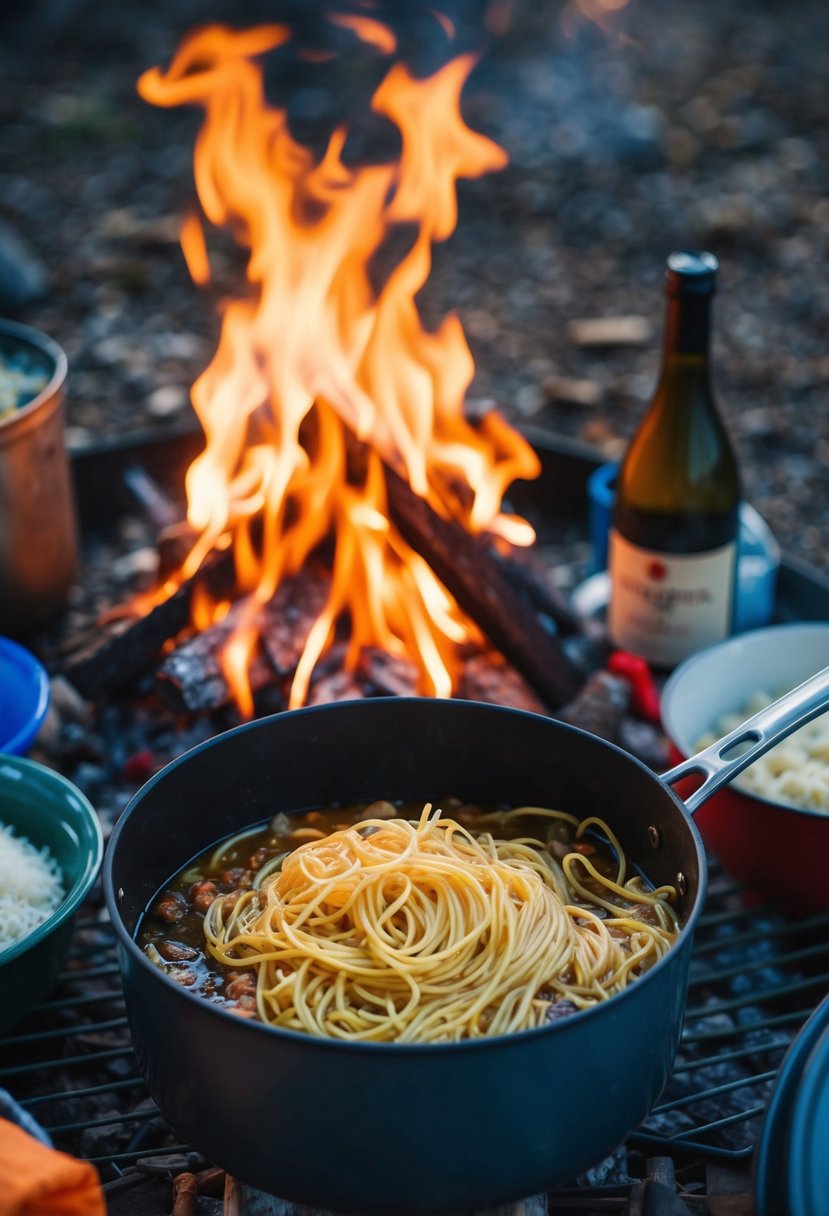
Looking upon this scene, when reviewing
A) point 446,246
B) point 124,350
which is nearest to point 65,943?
point 124,350

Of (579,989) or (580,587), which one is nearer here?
(579,989)

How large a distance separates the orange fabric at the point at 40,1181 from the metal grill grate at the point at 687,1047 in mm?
596

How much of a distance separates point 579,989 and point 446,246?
6994 mm

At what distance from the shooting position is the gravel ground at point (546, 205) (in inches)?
267

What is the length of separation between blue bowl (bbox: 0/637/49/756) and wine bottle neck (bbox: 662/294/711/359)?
2.12 m

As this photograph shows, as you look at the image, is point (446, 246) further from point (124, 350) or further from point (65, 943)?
point (65, 943)

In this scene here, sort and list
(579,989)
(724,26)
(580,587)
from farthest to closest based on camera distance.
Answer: (724,26) < (580,587) < (579,989)

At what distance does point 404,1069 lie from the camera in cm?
188

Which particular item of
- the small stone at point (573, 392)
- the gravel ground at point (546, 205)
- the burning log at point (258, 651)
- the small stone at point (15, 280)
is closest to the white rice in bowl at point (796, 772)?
the burning log at point (258, 651)

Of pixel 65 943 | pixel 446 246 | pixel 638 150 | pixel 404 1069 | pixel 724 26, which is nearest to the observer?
pixel 404 1069

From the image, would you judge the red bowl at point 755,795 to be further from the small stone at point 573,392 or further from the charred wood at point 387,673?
the small stone at point 573,392

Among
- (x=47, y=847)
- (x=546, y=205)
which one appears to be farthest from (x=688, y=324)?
(x=546, y=205)

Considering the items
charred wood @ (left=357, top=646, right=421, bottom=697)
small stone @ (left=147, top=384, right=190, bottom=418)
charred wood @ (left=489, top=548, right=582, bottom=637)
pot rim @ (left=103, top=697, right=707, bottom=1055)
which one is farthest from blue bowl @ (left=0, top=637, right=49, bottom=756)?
small stone @ (left=147, top=384, right=190, bottom=418)

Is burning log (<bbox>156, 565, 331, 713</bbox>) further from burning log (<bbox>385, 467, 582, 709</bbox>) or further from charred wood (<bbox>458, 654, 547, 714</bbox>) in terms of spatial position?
charred wood (<bbox>458, 654, 547, 714</bbox>)
